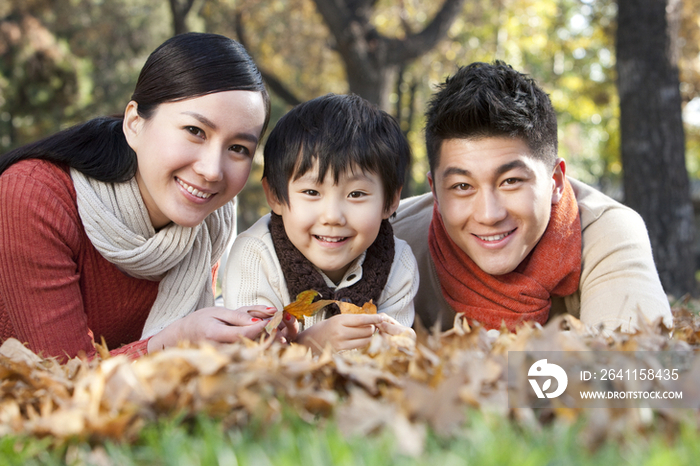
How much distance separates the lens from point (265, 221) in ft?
9.70

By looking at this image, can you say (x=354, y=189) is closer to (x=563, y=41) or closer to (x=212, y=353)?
(x=212, y=353)

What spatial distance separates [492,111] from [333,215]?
2.90ft

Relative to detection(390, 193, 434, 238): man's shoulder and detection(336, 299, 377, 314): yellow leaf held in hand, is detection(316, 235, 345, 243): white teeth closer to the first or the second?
detection(336, 299, 377, 314): yellow leaf held in hand

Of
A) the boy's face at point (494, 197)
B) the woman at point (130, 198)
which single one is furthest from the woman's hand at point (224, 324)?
the boy's face at point (494, 197)

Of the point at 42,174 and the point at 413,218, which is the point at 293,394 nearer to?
the point at 42,174

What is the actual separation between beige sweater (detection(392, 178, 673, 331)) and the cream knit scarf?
1195 millimetres

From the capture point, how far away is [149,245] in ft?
9.11

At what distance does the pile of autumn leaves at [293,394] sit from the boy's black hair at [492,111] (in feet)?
4.44

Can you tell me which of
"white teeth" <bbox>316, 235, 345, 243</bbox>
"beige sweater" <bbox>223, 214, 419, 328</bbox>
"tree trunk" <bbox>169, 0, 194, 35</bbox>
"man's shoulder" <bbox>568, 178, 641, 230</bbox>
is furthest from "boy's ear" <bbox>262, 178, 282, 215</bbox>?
"tree trunk" <bbox>169, 0, 194, 35</bbox>

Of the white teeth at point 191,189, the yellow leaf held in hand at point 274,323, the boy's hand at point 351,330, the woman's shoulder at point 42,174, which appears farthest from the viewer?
the white teeth at point 191,189

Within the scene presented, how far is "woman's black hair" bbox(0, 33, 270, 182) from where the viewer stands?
2.64 meters

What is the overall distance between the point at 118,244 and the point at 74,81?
67.9ft

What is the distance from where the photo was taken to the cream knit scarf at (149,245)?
2654 mm

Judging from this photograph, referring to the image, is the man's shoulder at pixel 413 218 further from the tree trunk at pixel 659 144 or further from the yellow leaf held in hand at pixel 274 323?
the tree trunk at pixel 659 144
